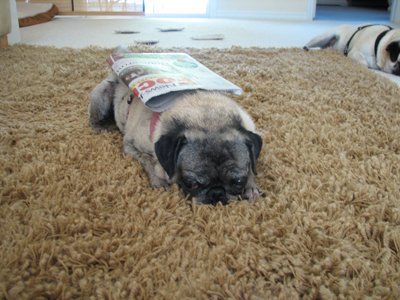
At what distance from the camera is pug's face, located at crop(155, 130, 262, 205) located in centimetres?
156

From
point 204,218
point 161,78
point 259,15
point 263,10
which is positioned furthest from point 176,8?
point 204,218

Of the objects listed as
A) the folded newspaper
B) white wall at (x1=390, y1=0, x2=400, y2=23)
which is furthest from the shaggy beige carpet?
white wall at (x1=390, y1=0, x2=400, y2=23)

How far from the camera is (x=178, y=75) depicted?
2.19 meters

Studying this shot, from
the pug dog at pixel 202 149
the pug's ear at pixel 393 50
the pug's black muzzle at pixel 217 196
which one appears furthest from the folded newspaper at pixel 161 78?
the pug's ear at pixel 393 50

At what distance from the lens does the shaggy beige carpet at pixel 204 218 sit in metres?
1.06

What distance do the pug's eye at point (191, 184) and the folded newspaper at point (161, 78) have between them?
22.1 inches

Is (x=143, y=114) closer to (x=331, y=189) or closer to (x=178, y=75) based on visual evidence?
(x=178, y=75)

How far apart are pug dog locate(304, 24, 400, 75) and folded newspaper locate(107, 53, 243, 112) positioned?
11.3ft

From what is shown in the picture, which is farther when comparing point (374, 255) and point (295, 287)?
point (374, 255)

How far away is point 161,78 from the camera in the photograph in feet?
6.61

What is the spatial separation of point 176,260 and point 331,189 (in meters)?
1.00

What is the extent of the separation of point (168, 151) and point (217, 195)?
0.37m

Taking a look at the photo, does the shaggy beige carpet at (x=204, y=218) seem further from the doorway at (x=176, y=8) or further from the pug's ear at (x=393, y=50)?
the doorway at (x=176, y=8)

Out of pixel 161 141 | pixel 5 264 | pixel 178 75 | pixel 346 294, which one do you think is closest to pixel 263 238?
pixel 346 294
